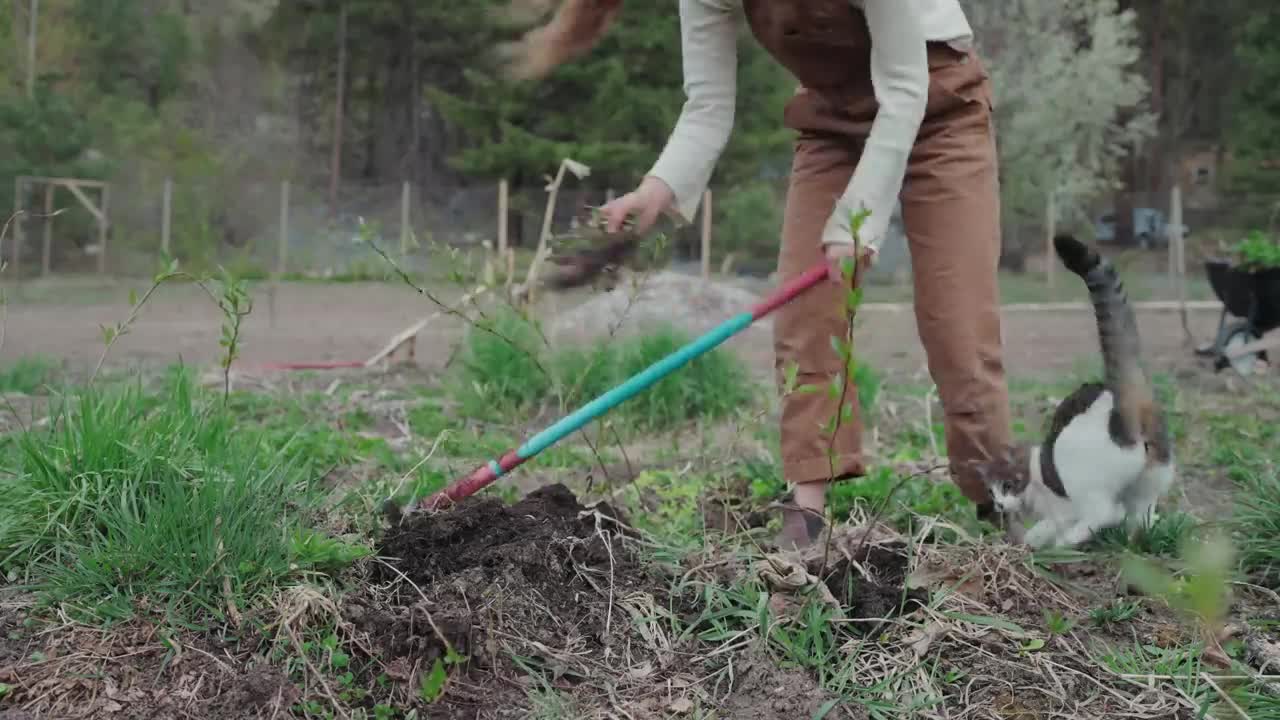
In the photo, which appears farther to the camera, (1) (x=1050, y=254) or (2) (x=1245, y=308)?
(1) (x=1050, y=254)

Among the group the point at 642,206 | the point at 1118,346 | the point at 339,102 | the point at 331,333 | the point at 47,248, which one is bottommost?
the point at 331,333

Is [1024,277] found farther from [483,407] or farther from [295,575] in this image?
[295,575]

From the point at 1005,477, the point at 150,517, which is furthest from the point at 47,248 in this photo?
the point at 1005,477

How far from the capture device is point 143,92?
1983 centimetres

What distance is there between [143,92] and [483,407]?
17087 mm

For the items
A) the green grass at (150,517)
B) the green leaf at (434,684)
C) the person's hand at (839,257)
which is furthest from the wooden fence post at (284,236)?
the green leaf at (434,684)

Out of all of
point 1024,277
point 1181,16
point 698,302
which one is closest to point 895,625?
point 698,302

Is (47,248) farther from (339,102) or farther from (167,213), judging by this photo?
(339,102)

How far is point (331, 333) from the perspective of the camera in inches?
426

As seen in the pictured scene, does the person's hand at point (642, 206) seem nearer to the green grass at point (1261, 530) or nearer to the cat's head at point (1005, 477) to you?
the cat's head at point (1005, 477)

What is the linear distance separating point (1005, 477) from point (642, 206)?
43.2 inches

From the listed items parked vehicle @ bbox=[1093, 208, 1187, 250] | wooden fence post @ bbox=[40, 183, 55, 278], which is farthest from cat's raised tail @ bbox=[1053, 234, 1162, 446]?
parked vehicle @ bbox=[1093, 208, 1187, 250]

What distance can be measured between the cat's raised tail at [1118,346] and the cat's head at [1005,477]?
9.6 inches

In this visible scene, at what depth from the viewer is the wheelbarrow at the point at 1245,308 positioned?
7242mm
